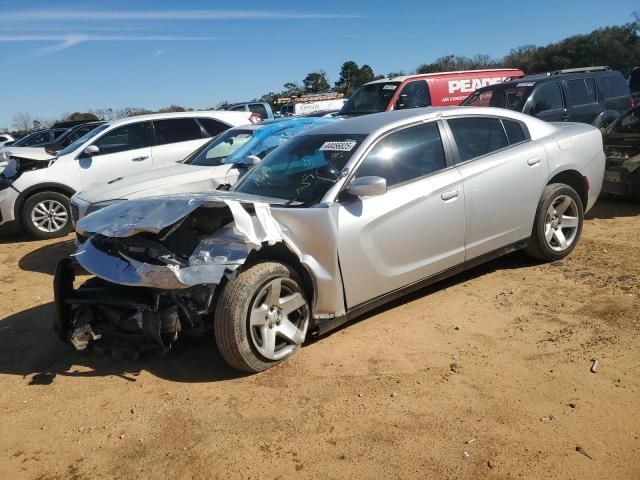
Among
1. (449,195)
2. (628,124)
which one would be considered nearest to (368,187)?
(449,195)

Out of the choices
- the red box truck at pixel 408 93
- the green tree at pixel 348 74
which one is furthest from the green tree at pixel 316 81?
the red box truck at pixel 408 93

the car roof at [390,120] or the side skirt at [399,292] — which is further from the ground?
the car roof at [390,120]

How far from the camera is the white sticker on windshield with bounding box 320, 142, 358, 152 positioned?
4.28 metres

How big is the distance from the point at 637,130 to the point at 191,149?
275 inches

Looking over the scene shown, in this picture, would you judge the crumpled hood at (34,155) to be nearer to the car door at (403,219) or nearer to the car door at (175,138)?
the car door at (175,138)

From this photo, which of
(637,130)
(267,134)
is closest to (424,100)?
(637,130)

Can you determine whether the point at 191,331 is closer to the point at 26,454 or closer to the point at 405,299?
the point at 26,454

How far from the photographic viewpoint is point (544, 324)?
4.18 m

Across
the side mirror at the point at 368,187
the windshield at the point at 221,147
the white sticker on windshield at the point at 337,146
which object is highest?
the white sticker on windshield at the point at 337,146

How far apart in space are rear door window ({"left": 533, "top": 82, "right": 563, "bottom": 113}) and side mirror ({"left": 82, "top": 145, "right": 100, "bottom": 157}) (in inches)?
→ 306

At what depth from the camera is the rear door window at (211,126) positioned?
31.6 ft

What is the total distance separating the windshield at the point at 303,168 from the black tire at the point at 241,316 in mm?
725

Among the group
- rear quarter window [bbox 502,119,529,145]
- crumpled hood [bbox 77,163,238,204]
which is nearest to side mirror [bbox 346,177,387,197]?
rear quarter window [bbox 502,119,529,145]

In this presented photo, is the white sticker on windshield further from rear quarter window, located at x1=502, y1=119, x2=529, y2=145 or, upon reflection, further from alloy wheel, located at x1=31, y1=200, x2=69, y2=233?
alloy wheel, located at x1=31, y1=200, x2=69, y2=233
